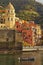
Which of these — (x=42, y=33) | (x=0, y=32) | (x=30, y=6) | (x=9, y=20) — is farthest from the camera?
(x=30, y=6)

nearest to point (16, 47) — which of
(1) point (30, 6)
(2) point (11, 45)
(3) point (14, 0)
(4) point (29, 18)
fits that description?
(2) point (11, 45)

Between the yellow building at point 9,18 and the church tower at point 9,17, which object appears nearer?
the yellow building at point 9,18

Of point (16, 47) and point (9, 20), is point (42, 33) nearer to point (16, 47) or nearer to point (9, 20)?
point (9, 20)

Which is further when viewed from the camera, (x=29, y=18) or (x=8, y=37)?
(x=29, y=18)

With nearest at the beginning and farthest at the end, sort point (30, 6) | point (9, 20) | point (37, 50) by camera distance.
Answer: point (37, 50)
point (9, 20)
point (30, 6)

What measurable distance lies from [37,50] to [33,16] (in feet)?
165

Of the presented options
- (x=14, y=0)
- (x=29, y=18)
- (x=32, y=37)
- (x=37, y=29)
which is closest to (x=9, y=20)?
(x=32, y=37)

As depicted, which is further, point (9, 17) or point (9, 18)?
point (9, 17)

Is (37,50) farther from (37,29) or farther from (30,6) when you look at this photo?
(30,6)

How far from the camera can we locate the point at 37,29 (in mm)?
109375

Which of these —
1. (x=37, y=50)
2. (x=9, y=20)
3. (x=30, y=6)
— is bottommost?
(x=37, y=50)

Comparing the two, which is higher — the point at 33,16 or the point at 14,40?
the point at 33,16

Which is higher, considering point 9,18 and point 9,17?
point 9,17

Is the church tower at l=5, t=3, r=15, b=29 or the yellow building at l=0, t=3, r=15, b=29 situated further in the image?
the church tower at l=5, t=3, r=15, b=29
